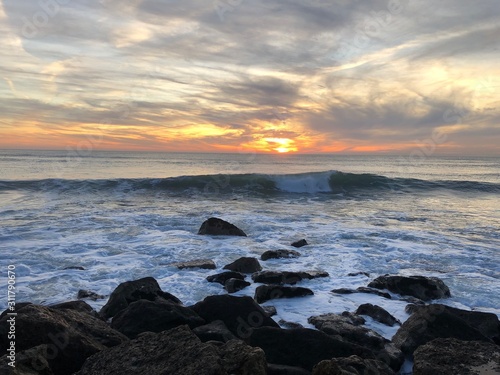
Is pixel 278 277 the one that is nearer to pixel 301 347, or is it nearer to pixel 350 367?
pixel 301 347

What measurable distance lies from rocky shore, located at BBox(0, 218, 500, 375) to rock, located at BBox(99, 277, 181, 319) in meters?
0.02

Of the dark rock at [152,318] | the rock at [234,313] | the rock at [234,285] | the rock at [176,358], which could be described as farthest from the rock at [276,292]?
the rock at [176,358]

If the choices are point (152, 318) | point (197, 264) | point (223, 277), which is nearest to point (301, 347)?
point (152, 318)

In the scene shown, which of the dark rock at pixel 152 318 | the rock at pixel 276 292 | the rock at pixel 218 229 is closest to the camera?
the dark rock at pixel 152 318

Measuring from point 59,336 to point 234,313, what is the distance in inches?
86.9

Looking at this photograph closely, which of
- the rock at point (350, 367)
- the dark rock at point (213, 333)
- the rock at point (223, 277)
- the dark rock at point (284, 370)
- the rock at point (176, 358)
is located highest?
the rock at point (176, 358)

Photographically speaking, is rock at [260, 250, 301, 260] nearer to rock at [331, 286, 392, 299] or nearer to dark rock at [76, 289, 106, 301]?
rock at [331, 286, 392, 299]

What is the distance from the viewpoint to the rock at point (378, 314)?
19.8 feet

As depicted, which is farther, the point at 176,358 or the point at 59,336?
the point at 59,336

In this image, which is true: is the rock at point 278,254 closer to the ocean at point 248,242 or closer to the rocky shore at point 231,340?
the ocean at point 248,242

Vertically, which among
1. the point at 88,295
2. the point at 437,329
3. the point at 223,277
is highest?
the point at 437,329

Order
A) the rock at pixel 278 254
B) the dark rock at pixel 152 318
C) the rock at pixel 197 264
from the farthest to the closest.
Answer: the rock at pixel 278 254 → the rock at pixel 197 264 → the dark rock at pixel 152 318

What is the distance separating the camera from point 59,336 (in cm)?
430

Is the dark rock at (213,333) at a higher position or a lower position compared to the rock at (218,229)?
lower
